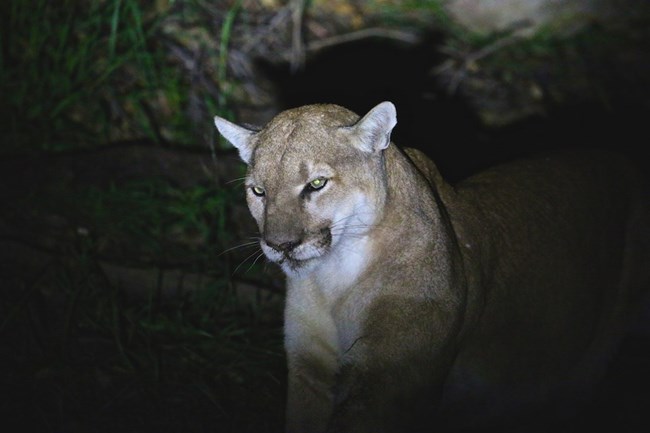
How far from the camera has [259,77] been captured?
25.4 ft

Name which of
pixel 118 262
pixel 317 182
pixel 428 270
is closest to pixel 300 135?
pixel 317 182

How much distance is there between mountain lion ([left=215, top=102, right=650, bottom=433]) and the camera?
377 centimetres

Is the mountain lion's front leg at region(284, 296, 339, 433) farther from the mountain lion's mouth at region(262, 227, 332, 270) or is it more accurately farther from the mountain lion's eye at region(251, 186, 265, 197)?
the mountain lion's eye at region(251, 186, 265, 197)

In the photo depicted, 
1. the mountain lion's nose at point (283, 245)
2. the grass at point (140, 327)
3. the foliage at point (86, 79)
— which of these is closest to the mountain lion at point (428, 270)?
the mountain lion's nose at point (283, 245)

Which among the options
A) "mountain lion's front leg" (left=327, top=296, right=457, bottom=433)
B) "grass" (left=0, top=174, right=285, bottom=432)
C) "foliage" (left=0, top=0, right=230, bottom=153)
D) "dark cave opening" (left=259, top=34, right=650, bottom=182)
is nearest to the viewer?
"mountain lion's front leg" (left=327, top=296, right=457, bottom=433)

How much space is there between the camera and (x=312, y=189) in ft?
12.4

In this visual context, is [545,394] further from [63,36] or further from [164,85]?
[63,36]

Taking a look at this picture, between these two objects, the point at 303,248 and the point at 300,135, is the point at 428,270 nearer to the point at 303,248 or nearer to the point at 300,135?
the point at 303,248

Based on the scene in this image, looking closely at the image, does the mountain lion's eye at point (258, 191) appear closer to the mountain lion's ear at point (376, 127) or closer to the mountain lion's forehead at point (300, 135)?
the mountain lion's forehead at point (300, 135)

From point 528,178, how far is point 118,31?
3926 millimetres

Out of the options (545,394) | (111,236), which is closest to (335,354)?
(545,394)

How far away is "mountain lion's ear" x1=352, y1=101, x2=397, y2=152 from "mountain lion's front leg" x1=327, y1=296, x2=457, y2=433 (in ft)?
2.19

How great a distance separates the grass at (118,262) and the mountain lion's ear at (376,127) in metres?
1.71

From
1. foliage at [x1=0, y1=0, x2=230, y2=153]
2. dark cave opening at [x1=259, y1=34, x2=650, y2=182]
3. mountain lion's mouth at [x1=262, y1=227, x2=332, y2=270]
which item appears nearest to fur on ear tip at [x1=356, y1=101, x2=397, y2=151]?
mountain lion's mouth at [x1=262, y1=227, x2=332, y2=270]
